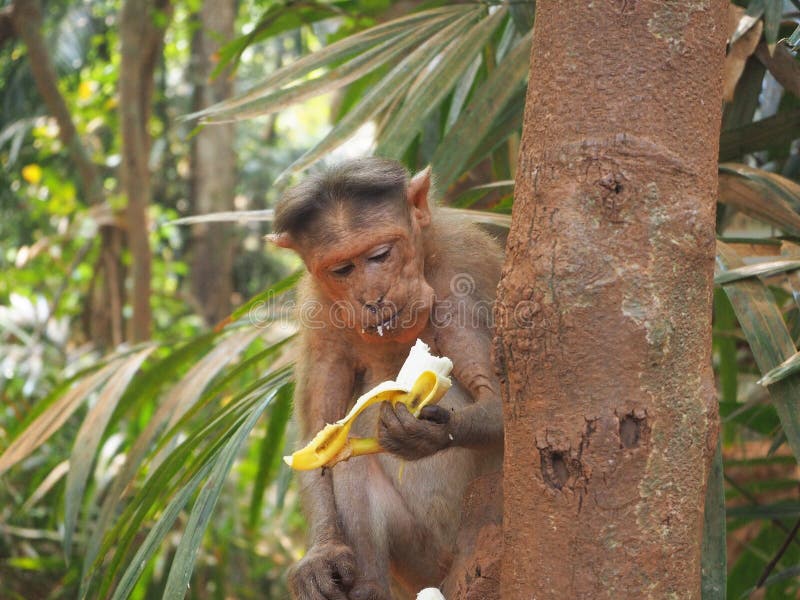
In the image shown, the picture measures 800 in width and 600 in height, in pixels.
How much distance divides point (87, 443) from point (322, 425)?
0.81 meters

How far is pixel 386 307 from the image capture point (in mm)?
2676

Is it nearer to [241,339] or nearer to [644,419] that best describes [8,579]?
[241,339]

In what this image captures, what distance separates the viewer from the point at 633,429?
1.42m

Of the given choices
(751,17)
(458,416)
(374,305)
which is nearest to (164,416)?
(374,305)

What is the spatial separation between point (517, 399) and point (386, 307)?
1.19m

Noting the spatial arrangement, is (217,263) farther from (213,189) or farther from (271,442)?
(271,442)

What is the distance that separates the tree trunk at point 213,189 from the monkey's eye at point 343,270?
6.84 metres

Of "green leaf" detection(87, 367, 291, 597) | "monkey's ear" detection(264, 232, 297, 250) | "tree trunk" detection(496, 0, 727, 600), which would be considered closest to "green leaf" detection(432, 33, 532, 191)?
"monkey's ear" detection(264, 232, 297, 250)

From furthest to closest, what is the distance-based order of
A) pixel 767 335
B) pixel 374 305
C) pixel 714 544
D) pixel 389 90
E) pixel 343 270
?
pixel 389 90, pixel 343 270, pixel 374 305, pixel 767 335, pixel 714 544

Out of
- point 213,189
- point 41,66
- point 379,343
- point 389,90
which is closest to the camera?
point 379,343

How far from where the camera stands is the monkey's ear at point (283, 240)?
2932 millimetres

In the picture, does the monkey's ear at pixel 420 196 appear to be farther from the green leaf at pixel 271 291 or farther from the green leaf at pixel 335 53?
the green leaf at pixel 335 53

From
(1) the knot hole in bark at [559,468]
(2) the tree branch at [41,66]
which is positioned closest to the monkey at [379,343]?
(1) the knot hole in bark at [559,468]

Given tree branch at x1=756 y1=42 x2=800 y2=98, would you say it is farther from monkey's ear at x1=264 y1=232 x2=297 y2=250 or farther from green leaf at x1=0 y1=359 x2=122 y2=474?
green leaf at x1=0 y1=359 x2=122 y2=474
